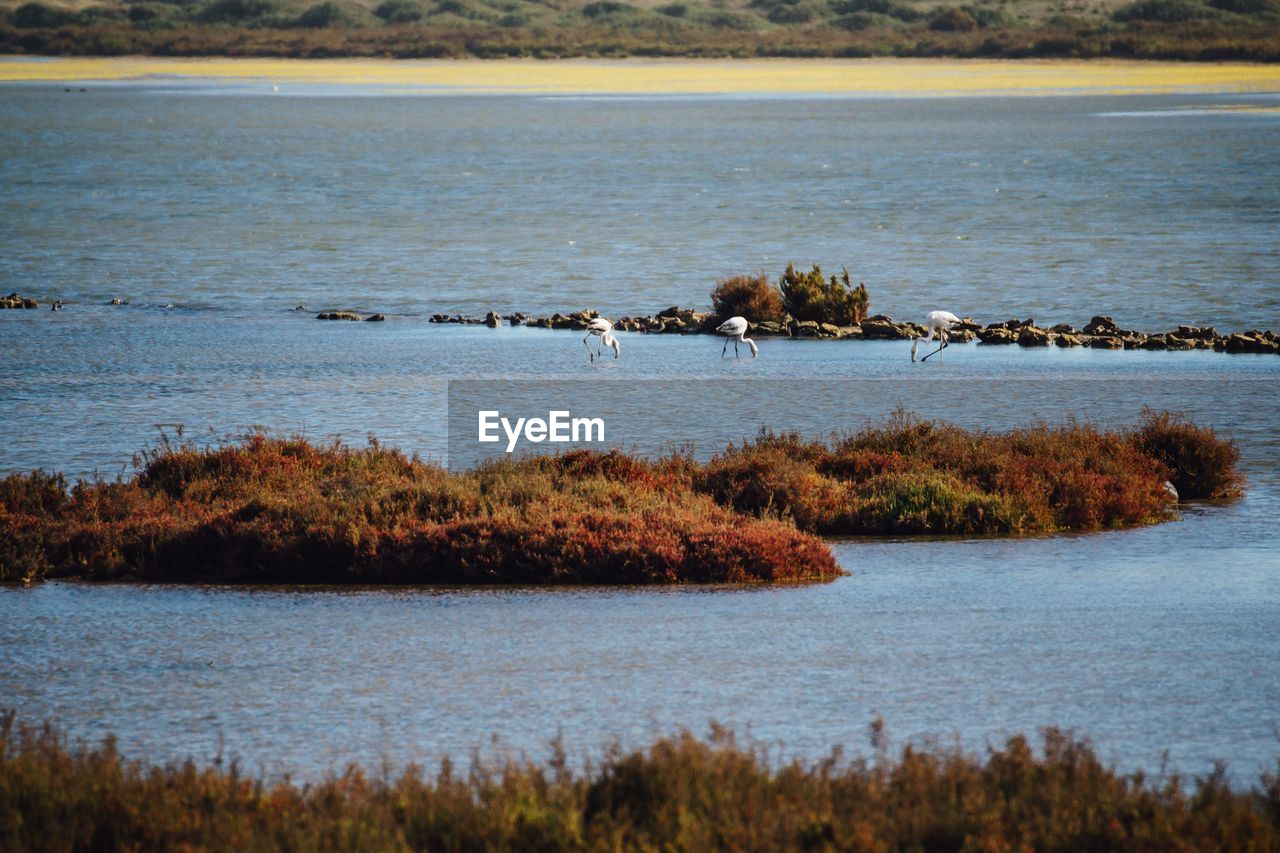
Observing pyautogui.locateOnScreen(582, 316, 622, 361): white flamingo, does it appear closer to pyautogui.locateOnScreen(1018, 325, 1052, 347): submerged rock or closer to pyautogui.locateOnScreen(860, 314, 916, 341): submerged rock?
pyautogui.locateOnScreen(860, 314, 916, 341): submerged rock

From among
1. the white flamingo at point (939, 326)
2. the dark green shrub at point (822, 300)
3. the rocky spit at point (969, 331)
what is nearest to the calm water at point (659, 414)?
the white flamingo at point (939, 326)

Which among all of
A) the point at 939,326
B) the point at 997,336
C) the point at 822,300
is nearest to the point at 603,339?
the point at 939,326

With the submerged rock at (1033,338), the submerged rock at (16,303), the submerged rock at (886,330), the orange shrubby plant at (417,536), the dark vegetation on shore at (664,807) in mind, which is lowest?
the submerged rock at (16,303)

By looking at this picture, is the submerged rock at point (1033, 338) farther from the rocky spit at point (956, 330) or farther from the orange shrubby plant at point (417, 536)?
the orange shrubby plant at point (417, 536)

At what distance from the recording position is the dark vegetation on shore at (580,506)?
1529 centimetres

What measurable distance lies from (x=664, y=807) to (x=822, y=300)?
29457mm

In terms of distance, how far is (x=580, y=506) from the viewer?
52.8ft

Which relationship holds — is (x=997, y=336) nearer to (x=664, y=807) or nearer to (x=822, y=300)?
(x=822, y=300)

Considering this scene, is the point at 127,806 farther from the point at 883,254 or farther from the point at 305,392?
the point at 883,254

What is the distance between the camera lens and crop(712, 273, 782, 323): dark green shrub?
122 ft

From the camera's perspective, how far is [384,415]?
25172mm

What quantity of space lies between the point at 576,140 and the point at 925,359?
10392cm

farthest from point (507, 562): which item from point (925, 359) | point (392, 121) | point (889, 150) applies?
point (392, 121)

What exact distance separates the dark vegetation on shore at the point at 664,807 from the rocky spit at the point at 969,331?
84.4ft
